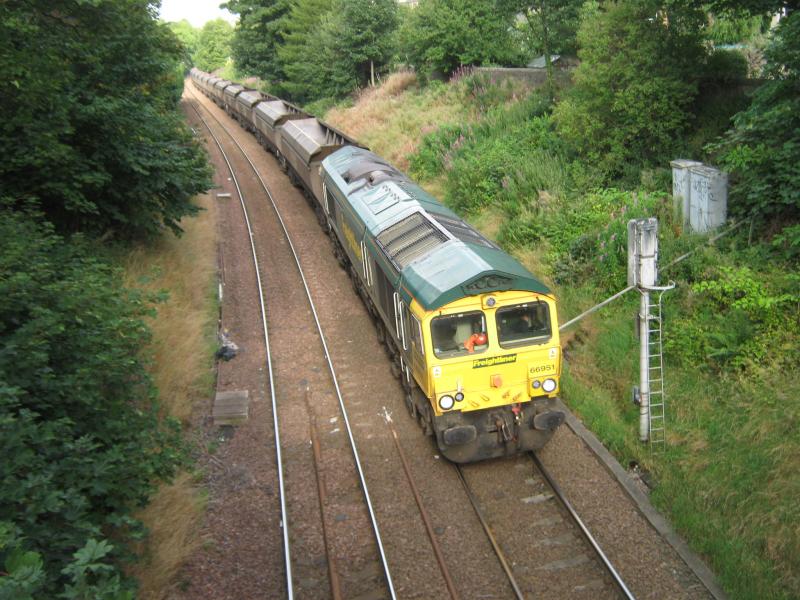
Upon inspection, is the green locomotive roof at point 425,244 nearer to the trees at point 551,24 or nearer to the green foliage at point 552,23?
the trees at point 551,24

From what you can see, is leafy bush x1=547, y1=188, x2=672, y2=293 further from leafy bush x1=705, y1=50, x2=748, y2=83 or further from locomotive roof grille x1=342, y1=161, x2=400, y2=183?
locomotive roof grille x1=342, y1=161, x2=400, y2=183

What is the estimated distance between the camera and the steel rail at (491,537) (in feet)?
25.4

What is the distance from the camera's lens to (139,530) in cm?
722

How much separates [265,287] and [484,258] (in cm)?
833

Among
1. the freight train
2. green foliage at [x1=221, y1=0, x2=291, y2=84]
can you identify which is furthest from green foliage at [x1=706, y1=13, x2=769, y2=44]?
green foliage at [x1=221, y1=0, x2=291, y2=84]

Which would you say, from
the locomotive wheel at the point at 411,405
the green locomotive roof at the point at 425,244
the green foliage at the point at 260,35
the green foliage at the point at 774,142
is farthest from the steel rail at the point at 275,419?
the green foliage at the point at 260,35

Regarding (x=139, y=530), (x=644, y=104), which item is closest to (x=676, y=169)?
(x=644, y=104)

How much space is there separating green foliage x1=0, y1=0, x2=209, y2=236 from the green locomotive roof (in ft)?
13.9

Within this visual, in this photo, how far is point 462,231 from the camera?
11.4 meters

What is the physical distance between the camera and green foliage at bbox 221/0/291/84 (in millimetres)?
42625

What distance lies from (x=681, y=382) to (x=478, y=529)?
4222 mm

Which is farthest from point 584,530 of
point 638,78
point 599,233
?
point 638,78

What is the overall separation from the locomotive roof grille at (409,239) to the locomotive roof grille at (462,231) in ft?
0.90

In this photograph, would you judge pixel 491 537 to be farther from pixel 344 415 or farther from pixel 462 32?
pixel 462 32
